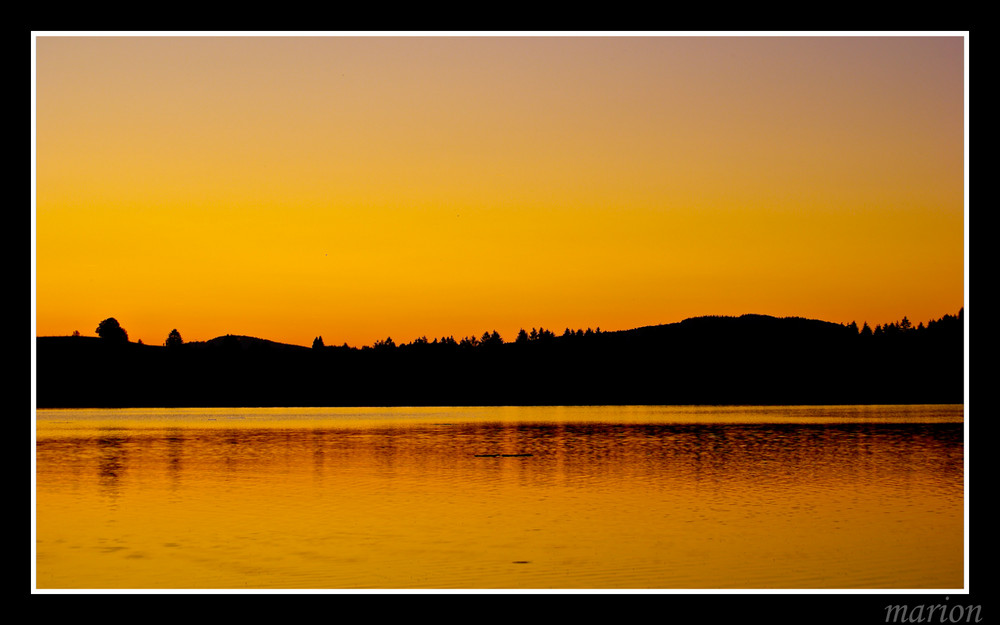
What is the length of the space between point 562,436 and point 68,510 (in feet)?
136

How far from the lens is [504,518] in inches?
1174

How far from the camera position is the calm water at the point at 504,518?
891 inches

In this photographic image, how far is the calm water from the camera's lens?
2264cm

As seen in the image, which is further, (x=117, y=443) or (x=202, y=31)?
(x=117, y=443)
